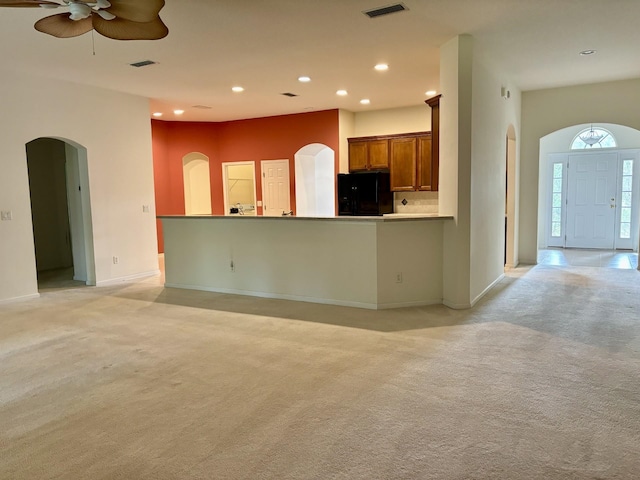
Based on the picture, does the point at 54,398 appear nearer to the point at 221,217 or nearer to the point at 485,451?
the point at 485,451

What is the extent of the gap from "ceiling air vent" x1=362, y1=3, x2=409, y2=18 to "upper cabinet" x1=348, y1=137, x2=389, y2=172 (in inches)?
168

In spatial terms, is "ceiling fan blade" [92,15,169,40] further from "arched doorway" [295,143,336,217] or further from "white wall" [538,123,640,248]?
"white wall" [538,123,640,248]

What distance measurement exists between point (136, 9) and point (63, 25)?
0.67 meters

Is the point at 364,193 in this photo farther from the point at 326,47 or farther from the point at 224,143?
the point at 326,47

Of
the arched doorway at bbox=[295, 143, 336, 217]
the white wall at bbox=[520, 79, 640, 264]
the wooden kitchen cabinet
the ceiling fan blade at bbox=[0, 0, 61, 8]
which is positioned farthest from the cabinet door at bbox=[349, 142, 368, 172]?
the ceiling fan blade at bbox=[0, 0, 61, 8]

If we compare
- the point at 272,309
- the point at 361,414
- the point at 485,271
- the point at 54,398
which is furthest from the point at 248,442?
the point at 485,271

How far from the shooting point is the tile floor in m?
7.30

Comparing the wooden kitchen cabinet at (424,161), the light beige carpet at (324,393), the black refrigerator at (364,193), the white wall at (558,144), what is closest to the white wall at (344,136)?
the black refrigerator at (364,193)

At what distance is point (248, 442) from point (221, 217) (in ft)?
12.6

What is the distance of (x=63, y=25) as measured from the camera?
10.1 feet

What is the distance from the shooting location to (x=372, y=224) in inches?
186

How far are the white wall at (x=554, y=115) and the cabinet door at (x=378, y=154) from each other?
2281mm

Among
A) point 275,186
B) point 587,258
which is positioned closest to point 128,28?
point 275,186

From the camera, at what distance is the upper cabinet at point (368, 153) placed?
8.09 metres
